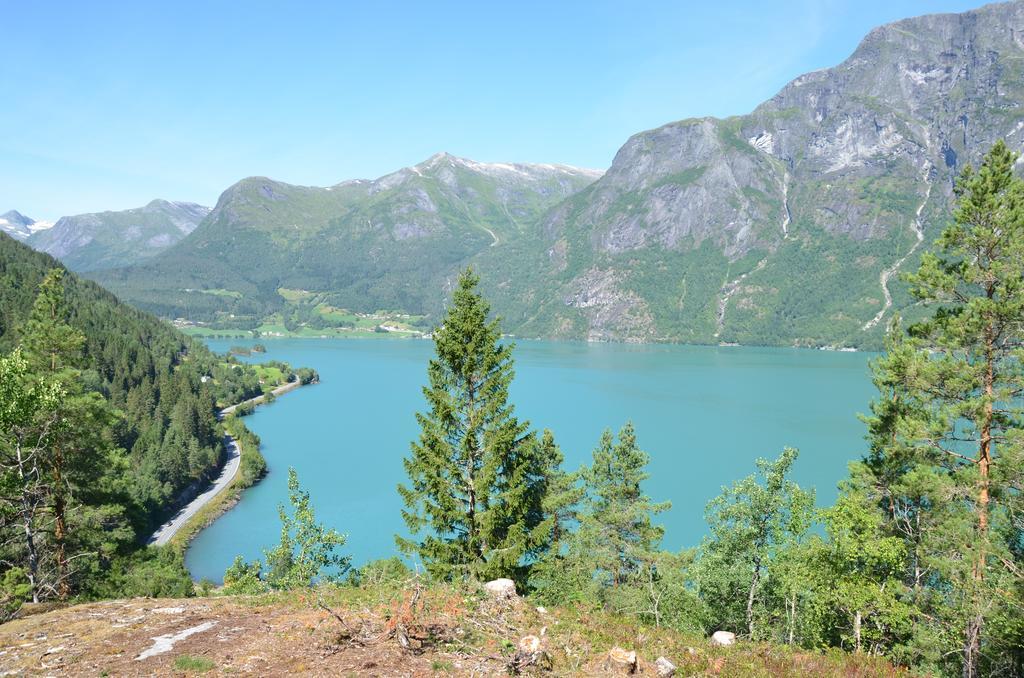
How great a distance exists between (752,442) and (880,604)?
258 feet

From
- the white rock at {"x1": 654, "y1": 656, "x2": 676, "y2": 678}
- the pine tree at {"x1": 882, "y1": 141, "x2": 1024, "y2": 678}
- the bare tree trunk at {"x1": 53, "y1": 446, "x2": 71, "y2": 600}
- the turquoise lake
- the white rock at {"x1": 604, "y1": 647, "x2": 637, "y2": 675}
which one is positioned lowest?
the turquoise lake

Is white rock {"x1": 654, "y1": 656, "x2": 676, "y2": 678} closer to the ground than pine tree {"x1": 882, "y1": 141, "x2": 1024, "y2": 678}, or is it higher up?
closer to the ground

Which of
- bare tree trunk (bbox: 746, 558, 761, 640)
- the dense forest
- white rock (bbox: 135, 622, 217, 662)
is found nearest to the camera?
white rock (bbox: 135, 622, 217, 662)

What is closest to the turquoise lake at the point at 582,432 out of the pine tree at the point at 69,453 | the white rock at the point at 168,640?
the white rock at the point at 168,640

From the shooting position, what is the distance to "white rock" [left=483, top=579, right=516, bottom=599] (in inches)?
448

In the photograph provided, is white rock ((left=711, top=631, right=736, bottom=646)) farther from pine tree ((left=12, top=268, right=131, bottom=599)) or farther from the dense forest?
pine tree ((left=12, top=268, right=131, bottom=599))

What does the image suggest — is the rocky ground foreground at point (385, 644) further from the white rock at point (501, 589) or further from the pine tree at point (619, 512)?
the pine tree at point (619, 512)

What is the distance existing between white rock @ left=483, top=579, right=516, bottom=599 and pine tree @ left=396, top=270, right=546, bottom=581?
452 centimetres

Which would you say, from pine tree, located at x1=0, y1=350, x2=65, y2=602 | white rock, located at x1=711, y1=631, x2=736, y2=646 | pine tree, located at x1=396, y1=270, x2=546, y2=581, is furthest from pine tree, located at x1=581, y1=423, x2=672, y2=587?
pine tree, located at x1=0, y1=350, x2=65, y2=602

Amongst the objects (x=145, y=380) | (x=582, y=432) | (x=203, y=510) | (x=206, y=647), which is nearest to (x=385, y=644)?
(x=206, y=647)

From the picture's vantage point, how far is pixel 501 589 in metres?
12.0

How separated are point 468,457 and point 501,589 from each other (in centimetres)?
626

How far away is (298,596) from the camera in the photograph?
12789 mm

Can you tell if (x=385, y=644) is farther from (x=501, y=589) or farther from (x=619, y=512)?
(x=619, y=512)
